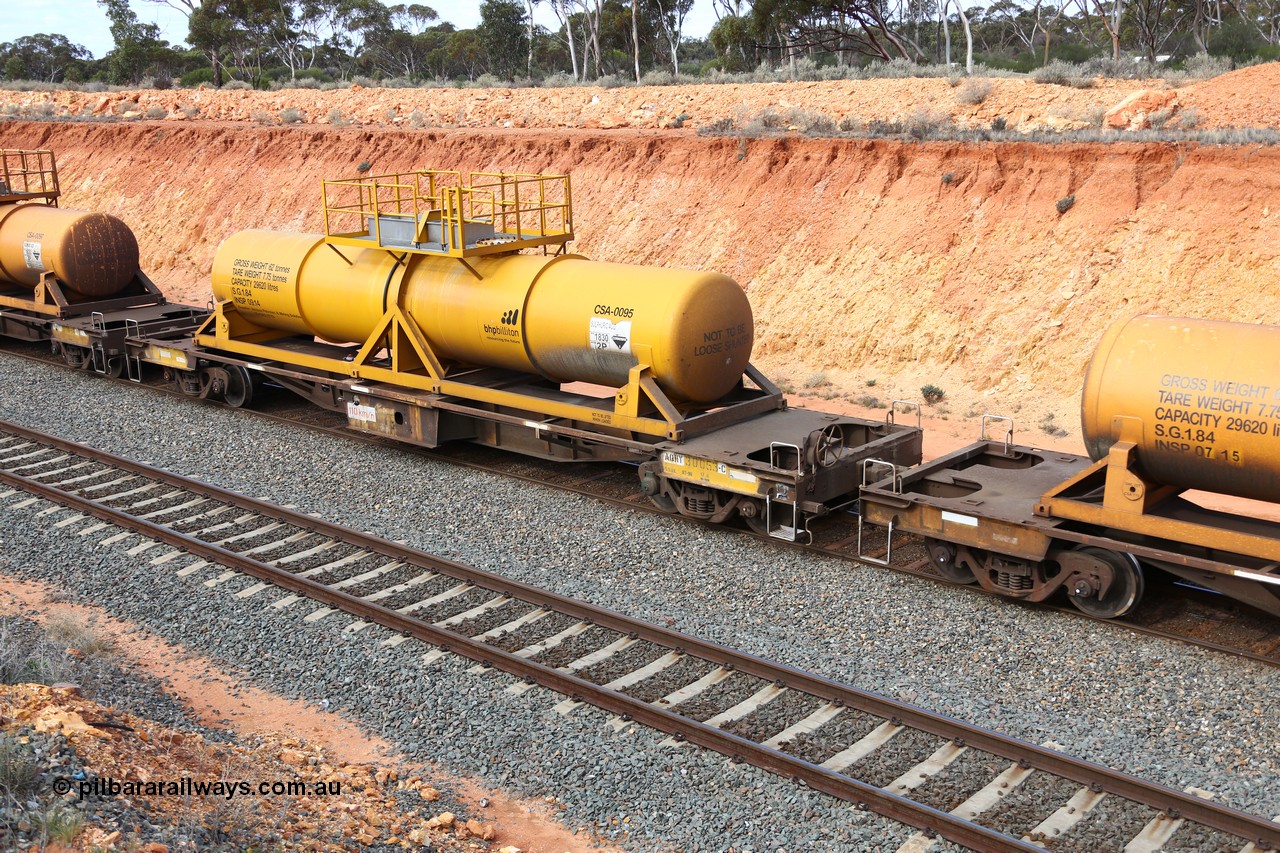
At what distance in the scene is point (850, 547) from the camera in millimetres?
12117

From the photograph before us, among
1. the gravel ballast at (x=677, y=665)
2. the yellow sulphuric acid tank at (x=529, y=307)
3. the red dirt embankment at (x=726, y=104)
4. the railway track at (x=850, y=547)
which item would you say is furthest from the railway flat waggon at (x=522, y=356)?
the red dirt embankment at (x=726, y=104)

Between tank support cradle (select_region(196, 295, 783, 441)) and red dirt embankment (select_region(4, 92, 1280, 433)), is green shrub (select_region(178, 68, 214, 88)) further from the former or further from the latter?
tank support cradle (select_region(196, 295, 783, 441))

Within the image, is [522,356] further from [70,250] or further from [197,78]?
[197,78]

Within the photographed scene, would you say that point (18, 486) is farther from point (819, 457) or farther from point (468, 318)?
point (819, 457)

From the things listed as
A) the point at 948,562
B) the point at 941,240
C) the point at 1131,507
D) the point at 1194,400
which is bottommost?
the point at 948,562

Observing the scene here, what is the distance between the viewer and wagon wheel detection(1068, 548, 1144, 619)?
9.98 meters

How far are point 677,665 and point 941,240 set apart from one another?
13640 mm

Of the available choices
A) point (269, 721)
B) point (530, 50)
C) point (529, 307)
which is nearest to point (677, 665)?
point (269, 721)

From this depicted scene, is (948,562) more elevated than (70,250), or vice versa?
(70,250)

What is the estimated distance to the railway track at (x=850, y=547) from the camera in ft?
32.2

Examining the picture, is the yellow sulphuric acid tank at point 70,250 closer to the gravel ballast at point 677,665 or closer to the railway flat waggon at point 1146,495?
the gravel ballast at point 677,665

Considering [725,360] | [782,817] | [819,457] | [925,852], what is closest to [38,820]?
[782,817]

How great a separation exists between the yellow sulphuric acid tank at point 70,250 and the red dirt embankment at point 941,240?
32.6 feet

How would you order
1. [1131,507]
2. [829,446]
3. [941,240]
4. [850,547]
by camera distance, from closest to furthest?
[1131,507] → [850,547] → [829,446] → [941,240]
